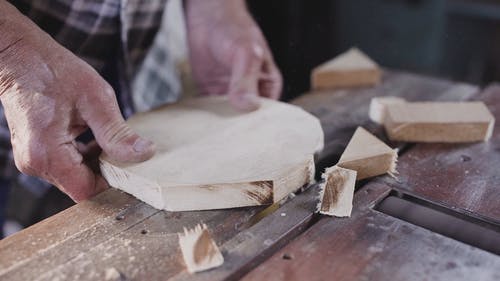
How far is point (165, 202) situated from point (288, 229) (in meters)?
0.24

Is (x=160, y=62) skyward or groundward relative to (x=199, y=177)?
groundward

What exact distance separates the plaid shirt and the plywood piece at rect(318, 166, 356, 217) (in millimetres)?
865

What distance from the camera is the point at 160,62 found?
2623mm

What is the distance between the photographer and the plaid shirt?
1507mm

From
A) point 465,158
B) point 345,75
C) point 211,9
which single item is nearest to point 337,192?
point 465,158

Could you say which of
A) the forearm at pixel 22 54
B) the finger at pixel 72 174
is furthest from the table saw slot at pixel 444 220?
the forearm at pixel 22 54

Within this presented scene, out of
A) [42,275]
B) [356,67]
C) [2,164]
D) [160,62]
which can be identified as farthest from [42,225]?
[160,62]

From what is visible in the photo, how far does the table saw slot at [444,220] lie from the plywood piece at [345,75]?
2.07ft

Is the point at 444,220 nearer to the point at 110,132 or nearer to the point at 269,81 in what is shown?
the point at 110,132

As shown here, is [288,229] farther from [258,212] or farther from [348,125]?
[348,125]

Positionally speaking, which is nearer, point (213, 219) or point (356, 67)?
point (213, 219)

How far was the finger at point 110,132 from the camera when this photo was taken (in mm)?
1051

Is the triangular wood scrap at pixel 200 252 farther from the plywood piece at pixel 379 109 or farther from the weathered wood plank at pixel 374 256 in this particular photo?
the plywood piece at pixel 379 109

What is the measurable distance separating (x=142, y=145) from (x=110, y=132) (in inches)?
2.8
